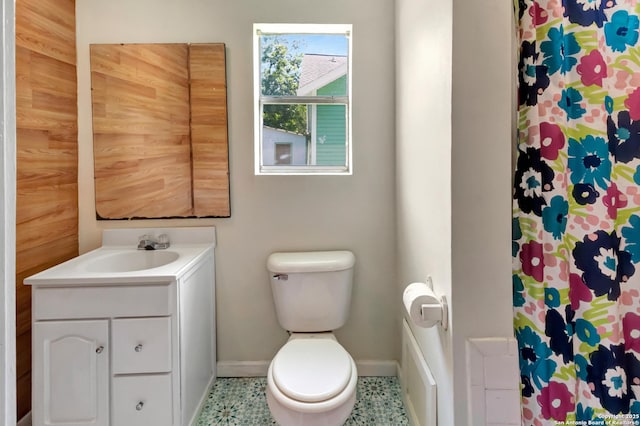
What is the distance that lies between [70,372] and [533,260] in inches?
67.8

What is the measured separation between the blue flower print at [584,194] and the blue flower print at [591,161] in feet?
0.04

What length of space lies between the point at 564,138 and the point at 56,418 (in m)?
2.06

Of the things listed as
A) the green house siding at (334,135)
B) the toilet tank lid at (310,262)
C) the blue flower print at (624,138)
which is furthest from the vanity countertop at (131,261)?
the blue flower print at (624,138)

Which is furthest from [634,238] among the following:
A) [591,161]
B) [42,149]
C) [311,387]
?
[42,149]

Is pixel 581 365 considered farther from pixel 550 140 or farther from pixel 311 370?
pixel 311 370

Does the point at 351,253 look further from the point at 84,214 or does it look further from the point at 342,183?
the point at 84,214

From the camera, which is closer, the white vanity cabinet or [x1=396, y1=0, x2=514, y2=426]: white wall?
[x1=396, y1=0, x2=514, y2=426]: white wall

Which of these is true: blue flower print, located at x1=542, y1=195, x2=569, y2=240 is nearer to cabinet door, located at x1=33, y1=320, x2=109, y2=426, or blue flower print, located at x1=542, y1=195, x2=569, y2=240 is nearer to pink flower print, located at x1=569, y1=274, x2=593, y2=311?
pink flower print, located at x1=569, y1=274, x2=593, y2=311

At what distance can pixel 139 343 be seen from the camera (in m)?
1.33

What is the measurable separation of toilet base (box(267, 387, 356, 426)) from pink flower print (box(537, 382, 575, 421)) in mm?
639

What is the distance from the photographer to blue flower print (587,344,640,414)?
94 cm

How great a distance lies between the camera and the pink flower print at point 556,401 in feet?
3.16

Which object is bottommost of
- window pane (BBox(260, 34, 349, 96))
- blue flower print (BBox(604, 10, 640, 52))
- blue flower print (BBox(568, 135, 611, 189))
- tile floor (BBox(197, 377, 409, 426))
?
tile floor (BBox(197, 377, 409, 426))

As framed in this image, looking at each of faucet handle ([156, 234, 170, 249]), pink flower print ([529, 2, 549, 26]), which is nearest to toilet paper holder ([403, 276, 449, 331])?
pink flower print ([529, 2, 549, 26])
